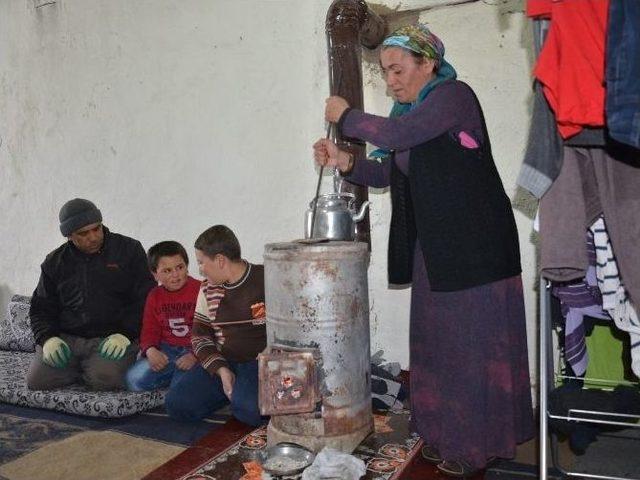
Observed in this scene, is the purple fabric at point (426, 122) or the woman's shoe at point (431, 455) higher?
the purple fabric at point (426, 122)

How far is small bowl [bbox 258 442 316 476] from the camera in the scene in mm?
2061

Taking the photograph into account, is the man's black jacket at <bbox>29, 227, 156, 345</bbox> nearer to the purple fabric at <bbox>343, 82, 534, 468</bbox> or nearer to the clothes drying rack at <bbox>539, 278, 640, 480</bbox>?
the purple fabric at <bbox>343, 82, 534, 468</bbox>

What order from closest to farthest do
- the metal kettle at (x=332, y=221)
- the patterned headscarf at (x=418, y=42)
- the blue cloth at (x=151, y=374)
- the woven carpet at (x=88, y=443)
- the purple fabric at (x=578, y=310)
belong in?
1. the purple fabric at (x=578, y=310)
2. the patterned headscarf at (x=418, y=42)
3. the woven carpet at (x=88, y=443)
4. the metal kettle at (x=332, y=221)
5. the blue cloth at (x=151, y=374)

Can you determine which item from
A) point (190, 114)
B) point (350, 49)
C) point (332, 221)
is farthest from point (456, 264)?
point (190, 114)

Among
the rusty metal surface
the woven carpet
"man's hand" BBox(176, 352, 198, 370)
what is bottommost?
the woven carpet

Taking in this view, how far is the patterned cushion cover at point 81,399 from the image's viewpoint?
2.87 m

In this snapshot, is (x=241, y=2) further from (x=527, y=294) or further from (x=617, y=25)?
(x=617, y=25)

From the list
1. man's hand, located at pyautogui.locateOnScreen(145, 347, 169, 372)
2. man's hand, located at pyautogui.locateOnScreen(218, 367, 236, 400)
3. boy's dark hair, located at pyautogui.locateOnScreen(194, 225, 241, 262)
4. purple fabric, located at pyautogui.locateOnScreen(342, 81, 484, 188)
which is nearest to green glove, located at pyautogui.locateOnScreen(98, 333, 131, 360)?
man's hand, located at pyautogui.locateOnScreen(145, 347, 169, 372)

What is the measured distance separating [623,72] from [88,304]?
2.98 m

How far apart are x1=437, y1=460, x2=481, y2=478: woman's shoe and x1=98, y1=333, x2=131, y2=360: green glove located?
74.5 inches

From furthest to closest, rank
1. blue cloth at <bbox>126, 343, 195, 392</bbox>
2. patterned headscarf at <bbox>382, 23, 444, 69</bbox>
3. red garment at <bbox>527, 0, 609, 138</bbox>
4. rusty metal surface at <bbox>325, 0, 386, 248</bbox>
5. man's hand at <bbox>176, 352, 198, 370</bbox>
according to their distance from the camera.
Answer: blue cloth at <bbox>126, 343, 195, 392</bbox> → man's hand at <bbox>176, 352, 198, 370</bbox> → rusty metal surface at <bbox>325, 0, 386, 248</bbox> → patterned headscarf at <bbox>382, 23, 444, 69</bbox> → red garment at <bbox>527, 0, 609, 138</bbox>

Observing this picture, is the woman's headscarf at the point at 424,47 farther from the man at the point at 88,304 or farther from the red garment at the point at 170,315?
the man at the point at 88,304

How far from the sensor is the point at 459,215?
198 centimetres

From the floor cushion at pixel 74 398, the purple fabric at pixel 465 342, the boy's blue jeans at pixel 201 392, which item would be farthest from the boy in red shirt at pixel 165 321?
the purple fabric at pixel 465 342
